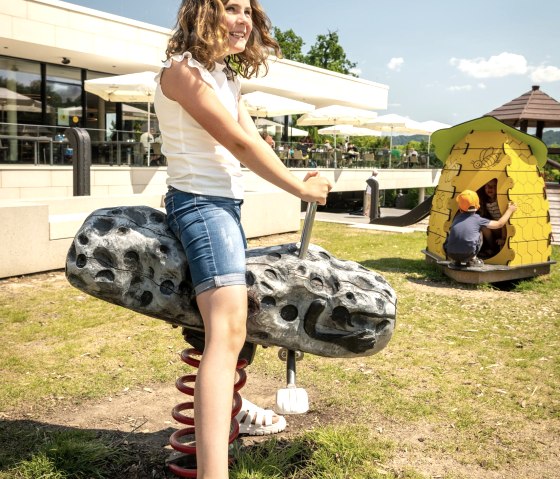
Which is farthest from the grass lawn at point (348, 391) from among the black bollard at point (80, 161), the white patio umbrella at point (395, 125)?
the white patio umbrella at point (395, 125)

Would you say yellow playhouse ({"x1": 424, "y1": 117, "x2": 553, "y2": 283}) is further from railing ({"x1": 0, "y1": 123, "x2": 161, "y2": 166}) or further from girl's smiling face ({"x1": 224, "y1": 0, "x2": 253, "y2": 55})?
railing ({"x1": 0, "y1": 123, "x2": 161, "y2": 166})

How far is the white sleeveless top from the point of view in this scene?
231 centimetres

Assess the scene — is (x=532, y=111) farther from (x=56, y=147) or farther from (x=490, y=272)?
(x=56, y=147)

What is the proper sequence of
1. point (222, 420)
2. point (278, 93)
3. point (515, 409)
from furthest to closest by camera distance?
point (278, 93) → point (515, 409) → point (222, 420)

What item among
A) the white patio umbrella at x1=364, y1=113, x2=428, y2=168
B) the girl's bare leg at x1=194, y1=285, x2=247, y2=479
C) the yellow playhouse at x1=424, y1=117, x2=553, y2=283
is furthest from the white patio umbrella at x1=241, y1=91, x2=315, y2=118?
the girl's bare leg at x1=194, y1=285, x2=247, y2=479

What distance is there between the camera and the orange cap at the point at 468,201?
7929 mm

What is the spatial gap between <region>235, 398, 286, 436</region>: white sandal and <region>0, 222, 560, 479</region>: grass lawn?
0.08 metres

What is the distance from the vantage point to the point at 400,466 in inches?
122

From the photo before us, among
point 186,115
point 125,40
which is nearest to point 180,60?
point 186,115

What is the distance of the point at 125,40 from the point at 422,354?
21.0m

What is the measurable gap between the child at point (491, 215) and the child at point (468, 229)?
24.3 inches

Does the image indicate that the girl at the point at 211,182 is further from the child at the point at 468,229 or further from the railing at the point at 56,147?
the railing at the point at 56,147

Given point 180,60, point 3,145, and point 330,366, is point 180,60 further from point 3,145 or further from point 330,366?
point 3,145

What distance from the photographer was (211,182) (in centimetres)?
232
